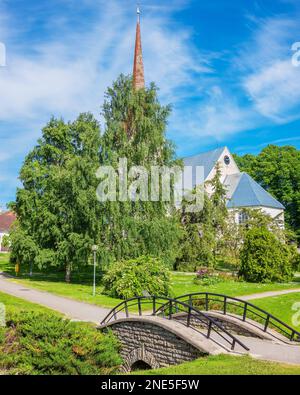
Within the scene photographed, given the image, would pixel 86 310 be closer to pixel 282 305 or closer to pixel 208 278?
pixel 282 305

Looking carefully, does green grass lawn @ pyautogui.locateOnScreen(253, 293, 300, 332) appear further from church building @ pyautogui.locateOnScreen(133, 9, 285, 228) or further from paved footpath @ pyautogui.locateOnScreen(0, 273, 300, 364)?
church building @ pyautogui.locateOnScreen(133, 9, 285, 228)

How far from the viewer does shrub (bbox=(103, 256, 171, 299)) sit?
20828 mm

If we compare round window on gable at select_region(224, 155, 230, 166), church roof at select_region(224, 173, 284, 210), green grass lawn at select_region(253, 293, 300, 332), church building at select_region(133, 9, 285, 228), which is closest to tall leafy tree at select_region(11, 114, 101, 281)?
green grass lawn at select_region(253, 293, 300, 332)

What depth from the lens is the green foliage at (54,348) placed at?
11461mm

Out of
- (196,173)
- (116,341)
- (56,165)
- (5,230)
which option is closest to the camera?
(116,341)

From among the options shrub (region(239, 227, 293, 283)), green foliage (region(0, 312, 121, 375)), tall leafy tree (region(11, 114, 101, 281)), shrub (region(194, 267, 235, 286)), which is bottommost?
green foliage (region(0, 312, 121, 375))

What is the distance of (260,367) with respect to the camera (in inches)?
337

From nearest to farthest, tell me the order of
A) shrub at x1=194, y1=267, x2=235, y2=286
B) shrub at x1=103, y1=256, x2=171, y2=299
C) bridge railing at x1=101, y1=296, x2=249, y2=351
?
bridge railing at x1=101, y1=296, x2=249, y2=351, shrub at x1=103, y1=256, x2=171, y2=299, shrub at x1=194, y1=267, x2=235, y2=286

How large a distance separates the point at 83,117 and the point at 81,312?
1604 centimetres

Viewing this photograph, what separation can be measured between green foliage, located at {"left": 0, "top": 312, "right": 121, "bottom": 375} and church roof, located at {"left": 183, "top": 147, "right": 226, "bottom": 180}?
46.0 m

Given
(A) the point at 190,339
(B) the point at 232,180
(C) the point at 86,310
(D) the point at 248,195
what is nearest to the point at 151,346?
(A) the point at 190,339

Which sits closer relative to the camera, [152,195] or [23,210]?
[152,195]
